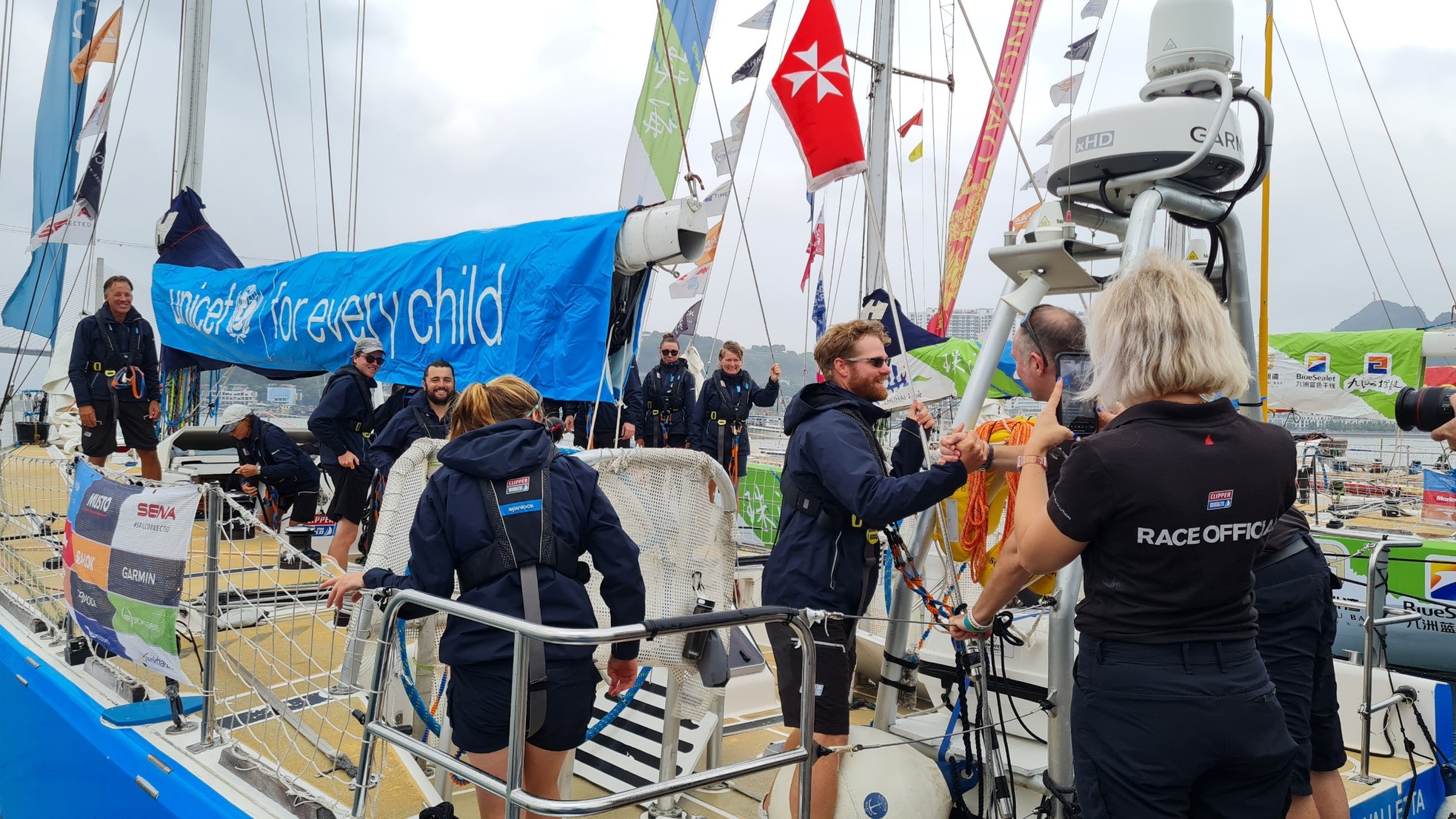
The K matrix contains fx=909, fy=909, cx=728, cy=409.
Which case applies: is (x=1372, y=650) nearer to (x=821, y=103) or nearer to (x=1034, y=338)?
(x=1034, y=338)

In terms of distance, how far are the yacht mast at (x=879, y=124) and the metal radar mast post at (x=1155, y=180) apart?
561 cm

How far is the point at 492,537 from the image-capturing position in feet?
7.75

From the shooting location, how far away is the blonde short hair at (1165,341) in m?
1.67

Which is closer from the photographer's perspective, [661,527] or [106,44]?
[661,527]

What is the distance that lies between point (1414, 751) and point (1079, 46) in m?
10.2

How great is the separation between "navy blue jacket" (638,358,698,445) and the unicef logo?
4.98 meters

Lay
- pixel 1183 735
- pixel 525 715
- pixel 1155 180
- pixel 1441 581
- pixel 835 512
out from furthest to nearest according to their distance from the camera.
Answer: pixel 1441 581
pixel 1155 180
pixel 835 512
pixel 525 715
pixel 1183 735

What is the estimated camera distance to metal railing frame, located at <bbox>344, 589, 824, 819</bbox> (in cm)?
177

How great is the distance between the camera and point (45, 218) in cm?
859

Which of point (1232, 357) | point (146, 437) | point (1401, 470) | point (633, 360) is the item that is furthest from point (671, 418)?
point (1401, 470)

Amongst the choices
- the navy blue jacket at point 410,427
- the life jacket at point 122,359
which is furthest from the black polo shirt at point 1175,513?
the life jacket at point 122,359

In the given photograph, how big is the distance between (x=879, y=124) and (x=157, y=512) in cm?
780

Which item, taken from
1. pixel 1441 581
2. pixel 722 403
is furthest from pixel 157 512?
pixel 1441 581

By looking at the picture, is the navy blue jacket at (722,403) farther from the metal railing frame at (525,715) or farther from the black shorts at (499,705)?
the metal railing frame at (525,715)
